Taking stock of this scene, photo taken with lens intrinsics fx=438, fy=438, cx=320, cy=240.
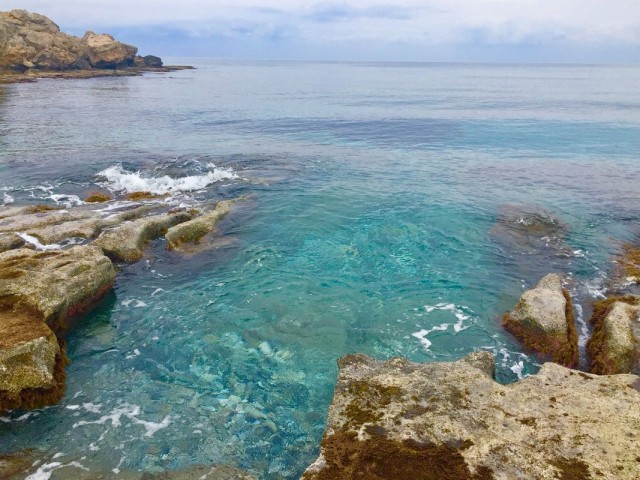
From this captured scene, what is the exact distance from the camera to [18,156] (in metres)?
41.3

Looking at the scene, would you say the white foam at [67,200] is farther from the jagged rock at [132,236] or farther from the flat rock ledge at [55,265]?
the jagged rock at [132,236]

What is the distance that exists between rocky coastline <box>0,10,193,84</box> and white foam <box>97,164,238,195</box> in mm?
109933

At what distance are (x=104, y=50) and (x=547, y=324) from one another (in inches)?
7614

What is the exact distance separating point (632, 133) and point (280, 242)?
54671 mm

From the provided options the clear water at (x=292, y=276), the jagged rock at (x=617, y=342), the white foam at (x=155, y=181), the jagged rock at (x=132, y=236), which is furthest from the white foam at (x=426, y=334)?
the white foam at (x=155, y=181)

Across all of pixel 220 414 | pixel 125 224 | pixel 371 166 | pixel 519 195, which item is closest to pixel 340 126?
pixel 371 166

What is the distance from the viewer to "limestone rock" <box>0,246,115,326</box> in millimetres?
15398

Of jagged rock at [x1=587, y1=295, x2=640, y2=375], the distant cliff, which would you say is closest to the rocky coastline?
the distant cliff

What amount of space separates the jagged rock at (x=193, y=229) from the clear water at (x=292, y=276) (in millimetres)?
1090

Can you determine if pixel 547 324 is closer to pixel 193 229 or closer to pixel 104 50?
pixel 193 229

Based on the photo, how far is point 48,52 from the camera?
5714 inches

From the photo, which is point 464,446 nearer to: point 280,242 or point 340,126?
point 280,242

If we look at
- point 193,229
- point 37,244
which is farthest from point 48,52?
point 193,229

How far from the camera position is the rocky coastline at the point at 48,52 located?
438 ft
